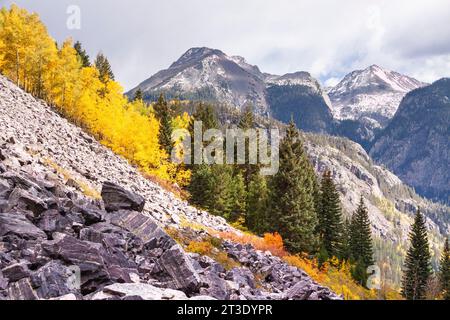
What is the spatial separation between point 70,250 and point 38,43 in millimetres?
52238

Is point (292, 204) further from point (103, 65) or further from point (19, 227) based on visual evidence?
point (103, 65)

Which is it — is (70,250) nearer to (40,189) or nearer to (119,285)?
(119,285)

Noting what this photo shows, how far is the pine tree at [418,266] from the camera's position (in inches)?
2776

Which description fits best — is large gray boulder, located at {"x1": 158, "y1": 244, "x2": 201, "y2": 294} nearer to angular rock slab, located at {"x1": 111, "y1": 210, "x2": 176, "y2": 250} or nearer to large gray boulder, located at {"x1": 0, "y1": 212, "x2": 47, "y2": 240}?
angular rock slab, located at {"x1": 111, "y1": 210, "x2": 176, "y2": 250}

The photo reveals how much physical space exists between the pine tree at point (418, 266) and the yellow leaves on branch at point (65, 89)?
4216 cm

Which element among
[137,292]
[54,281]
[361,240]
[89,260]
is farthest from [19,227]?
[361,240]

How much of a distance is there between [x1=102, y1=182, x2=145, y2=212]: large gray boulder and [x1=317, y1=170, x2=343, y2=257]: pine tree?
1822 inches

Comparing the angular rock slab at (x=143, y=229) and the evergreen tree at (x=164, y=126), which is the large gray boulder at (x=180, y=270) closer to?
the angular rock slab at (x=143, y=229)

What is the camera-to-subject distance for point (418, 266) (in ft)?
233

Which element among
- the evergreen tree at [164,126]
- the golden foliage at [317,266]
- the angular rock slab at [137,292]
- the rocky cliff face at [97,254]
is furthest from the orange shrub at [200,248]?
the evergreen tree at [164,126]

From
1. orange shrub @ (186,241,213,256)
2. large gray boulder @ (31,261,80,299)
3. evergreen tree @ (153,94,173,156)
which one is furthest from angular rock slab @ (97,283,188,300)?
evergreen tree @ (153,94,173,156)

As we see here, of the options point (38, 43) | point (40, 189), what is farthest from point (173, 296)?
point (38, 43)

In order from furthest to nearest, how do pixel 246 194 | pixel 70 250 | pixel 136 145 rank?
1. pixel 246 194
2. pixel 136 145
3. pixel 70 250

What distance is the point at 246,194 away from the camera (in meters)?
63.9
